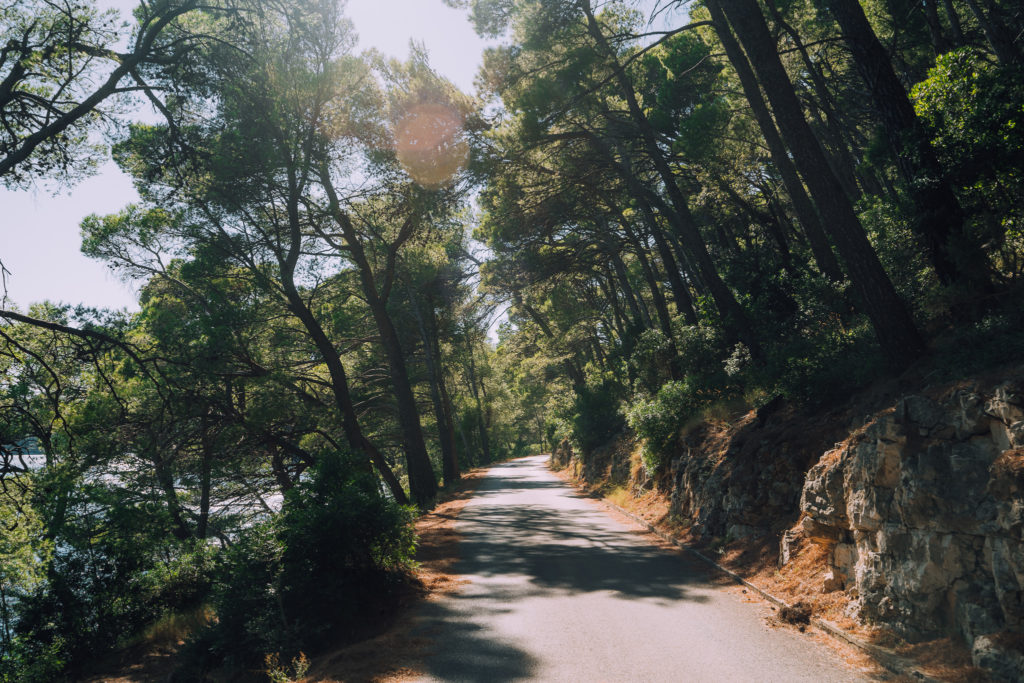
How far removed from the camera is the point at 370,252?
67.4ft

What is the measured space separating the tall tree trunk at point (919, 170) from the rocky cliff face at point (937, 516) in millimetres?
2616

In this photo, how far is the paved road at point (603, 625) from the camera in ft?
18.1

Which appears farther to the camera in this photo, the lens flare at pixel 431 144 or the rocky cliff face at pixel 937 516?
the lens flare at pixel 431 144

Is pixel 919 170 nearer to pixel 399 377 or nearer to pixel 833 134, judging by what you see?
pixel 399 377

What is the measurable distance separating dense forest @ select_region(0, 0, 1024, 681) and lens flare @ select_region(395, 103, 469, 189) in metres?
0.08

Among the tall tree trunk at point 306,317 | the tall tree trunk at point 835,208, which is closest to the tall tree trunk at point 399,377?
the tall tree trunk at point 306,317

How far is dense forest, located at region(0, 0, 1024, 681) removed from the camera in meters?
7.54

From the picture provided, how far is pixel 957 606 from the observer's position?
16.7 ft

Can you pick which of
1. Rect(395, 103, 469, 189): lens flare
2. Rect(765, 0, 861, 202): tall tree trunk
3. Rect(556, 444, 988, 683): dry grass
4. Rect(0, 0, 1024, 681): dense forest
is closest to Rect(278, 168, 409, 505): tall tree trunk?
Rect(0, 0, 1024, 681): dense forest

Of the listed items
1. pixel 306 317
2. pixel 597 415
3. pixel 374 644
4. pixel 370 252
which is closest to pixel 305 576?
pixel 374 644

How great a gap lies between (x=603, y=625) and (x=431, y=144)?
13.3 m

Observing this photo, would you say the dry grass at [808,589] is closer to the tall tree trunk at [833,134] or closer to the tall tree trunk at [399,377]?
the tall tree trunk at [399,377]

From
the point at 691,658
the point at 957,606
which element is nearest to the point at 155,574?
the point at 691,658

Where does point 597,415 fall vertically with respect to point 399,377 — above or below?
below
